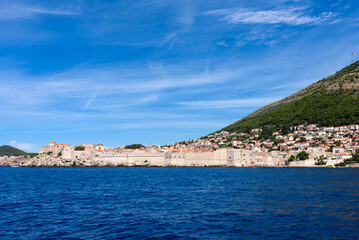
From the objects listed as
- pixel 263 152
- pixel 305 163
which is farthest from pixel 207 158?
pixel 305 163

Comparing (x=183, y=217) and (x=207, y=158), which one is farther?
(x=207, y=158)

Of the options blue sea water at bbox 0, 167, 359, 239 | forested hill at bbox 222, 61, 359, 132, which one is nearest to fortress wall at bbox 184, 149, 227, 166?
forested hill at bbox 222, 61, 359, 132

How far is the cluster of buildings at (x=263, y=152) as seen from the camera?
7925cm

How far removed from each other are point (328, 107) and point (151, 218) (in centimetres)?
11575

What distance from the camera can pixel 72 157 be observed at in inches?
3974

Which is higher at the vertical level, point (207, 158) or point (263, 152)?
point (263, 152)

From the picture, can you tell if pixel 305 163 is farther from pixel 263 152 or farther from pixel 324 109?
pixel 324 109

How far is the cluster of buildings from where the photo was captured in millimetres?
79250

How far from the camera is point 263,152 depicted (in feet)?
303

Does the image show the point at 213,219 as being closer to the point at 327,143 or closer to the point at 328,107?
the point at 327,143

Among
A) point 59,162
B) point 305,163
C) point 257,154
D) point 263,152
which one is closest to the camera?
→ point 305,163

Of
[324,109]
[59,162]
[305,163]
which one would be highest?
[324,109]

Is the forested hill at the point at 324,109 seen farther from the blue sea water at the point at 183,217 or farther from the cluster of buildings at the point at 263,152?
the blue sea water at the point at 183,217

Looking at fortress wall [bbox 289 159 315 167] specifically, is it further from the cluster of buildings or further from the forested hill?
the forested hill
